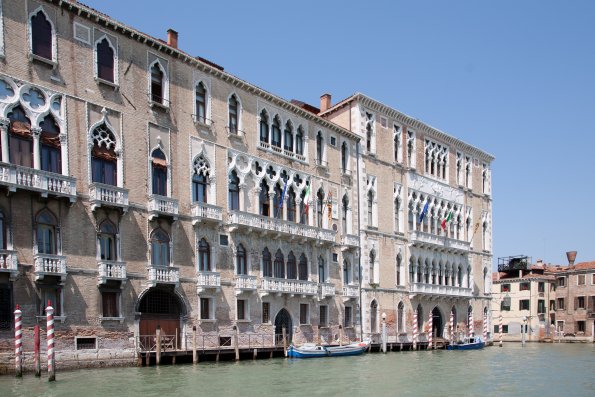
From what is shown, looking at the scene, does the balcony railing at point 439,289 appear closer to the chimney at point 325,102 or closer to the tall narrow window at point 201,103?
the chimney at point 325,102

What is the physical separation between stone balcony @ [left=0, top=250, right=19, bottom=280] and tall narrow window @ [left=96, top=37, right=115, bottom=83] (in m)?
6.39

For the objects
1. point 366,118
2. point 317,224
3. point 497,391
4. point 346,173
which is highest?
point 366,118

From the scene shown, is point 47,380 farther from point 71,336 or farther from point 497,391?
point 497,391

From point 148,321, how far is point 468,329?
81.0 ft

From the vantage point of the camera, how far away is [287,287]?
26.7 meters

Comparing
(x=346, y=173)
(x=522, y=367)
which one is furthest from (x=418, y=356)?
(x=346, y=173)

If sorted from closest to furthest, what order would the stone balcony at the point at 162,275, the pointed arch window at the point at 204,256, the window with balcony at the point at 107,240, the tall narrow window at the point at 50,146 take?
the tall narrow window at the point at 50,146 → the window with balcony at the point at 107,240 → the stone balcony at the point at 162,275 → the pointed arch window at the point at 204,256

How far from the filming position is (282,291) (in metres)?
26.4

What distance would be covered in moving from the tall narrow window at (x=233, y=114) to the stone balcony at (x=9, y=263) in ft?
33.5

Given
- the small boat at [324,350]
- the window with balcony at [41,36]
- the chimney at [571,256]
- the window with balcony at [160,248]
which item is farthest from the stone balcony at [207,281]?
the chimney at [571,256]

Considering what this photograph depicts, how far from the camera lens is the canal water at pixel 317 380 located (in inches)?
618

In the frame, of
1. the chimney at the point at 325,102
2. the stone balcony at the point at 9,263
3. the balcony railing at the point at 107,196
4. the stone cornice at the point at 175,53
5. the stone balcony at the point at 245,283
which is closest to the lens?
the stone balcony at the point at 9,263

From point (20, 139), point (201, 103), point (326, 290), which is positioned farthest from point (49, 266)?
point (326, 290)

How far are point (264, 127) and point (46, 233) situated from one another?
36.0 ft
